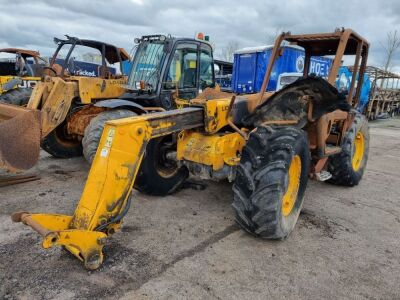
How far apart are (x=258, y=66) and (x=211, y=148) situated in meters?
10.2

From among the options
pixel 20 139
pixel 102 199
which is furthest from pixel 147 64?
pixel 102 199

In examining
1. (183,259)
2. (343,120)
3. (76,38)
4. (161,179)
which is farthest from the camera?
(76,38)

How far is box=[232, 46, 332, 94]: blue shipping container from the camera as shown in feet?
40.9

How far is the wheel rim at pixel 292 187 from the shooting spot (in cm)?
380

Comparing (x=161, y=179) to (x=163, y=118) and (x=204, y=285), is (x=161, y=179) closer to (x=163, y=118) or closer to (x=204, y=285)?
(x=163, y=118)

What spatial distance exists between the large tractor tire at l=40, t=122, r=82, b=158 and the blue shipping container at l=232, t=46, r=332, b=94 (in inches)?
271

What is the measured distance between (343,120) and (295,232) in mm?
2083

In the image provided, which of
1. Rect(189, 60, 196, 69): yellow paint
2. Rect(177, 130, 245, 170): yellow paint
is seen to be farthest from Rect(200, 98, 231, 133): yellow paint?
Rect(189, 60, 196, 69): yellow paint

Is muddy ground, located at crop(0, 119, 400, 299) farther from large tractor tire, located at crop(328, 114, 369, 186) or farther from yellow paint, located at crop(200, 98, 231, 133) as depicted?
yellow paint, located at crop(200, 98, 231, 133)

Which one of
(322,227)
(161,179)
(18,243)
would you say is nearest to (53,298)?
(18,243)

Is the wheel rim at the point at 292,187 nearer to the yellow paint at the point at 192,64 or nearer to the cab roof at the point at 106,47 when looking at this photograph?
the yellow paint at the point at 192,64

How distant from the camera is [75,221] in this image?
9.20ft

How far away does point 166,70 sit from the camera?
5809mm

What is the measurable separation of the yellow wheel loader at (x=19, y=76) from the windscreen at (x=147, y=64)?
8.64 ft
